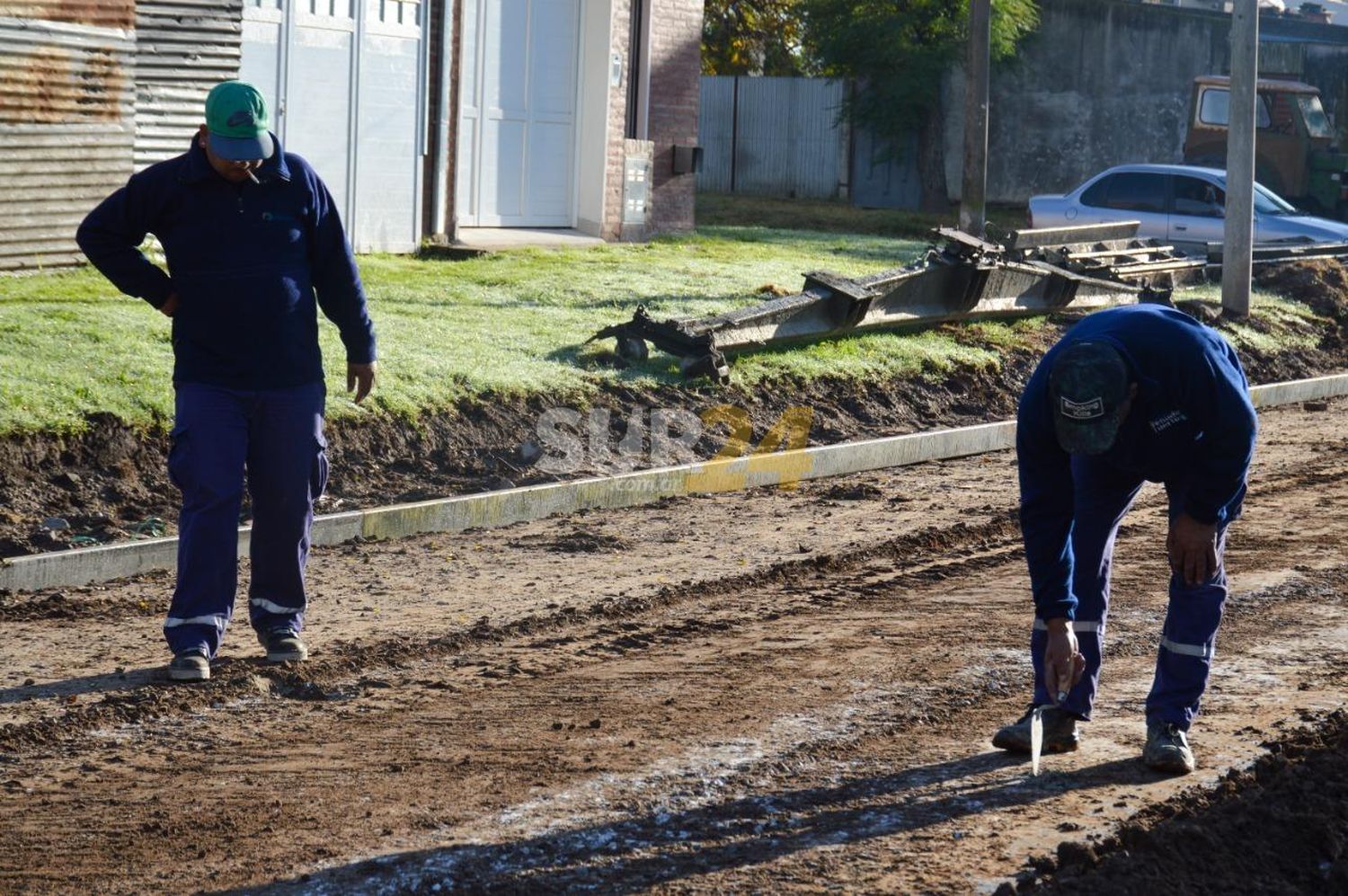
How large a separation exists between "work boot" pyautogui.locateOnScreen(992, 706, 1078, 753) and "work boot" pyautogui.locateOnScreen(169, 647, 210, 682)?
2.83 m

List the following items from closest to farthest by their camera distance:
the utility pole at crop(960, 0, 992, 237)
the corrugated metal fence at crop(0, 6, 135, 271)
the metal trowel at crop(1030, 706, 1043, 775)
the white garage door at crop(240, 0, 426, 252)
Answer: the metal trowel at crop(1030, 706, 1043, 775) < the corrugated metal fence at crop(0, 6, 135, 271) < the white garage door at crop(240, 0, 426, 252) < the utility pole at crop(960, 0, 992, 237)

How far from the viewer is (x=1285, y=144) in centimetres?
2761

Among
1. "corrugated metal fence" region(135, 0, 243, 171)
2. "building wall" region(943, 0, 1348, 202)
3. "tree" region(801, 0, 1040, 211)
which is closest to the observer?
"corrugated metal fence" region(135, 0, 243, 171)

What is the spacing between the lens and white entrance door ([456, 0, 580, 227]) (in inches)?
724

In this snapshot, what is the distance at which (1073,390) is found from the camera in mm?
4676

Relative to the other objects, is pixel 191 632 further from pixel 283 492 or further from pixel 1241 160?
pixel 1241 160

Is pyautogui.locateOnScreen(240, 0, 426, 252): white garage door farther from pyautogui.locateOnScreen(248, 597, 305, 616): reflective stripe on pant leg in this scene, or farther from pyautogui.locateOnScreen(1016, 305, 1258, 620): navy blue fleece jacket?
pyautogui.locateOnScreen(1016, 305, 1258, 620): navy blue fleece jacket

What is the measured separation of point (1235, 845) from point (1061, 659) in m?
0.70

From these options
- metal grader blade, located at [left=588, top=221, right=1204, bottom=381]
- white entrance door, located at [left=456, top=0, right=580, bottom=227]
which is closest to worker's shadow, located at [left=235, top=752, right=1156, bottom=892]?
metal grader blade, located at [left=588, top=221, right=1204, bottom=381]

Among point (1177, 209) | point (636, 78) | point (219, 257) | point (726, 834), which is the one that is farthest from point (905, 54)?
point (726, 834)

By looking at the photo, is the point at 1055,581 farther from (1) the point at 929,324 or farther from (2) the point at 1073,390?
(1) the point at 929,324

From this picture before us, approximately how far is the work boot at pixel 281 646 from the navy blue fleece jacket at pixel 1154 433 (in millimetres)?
2845

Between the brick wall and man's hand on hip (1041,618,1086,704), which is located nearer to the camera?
man's hand on hip (1041,618,1086,704)

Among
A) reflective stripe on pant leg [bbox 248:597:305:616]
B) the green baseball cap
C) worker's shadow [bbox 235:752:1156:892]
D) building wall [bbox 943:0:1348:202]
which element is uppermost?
building wall [bbox 943:0:1348:202]
